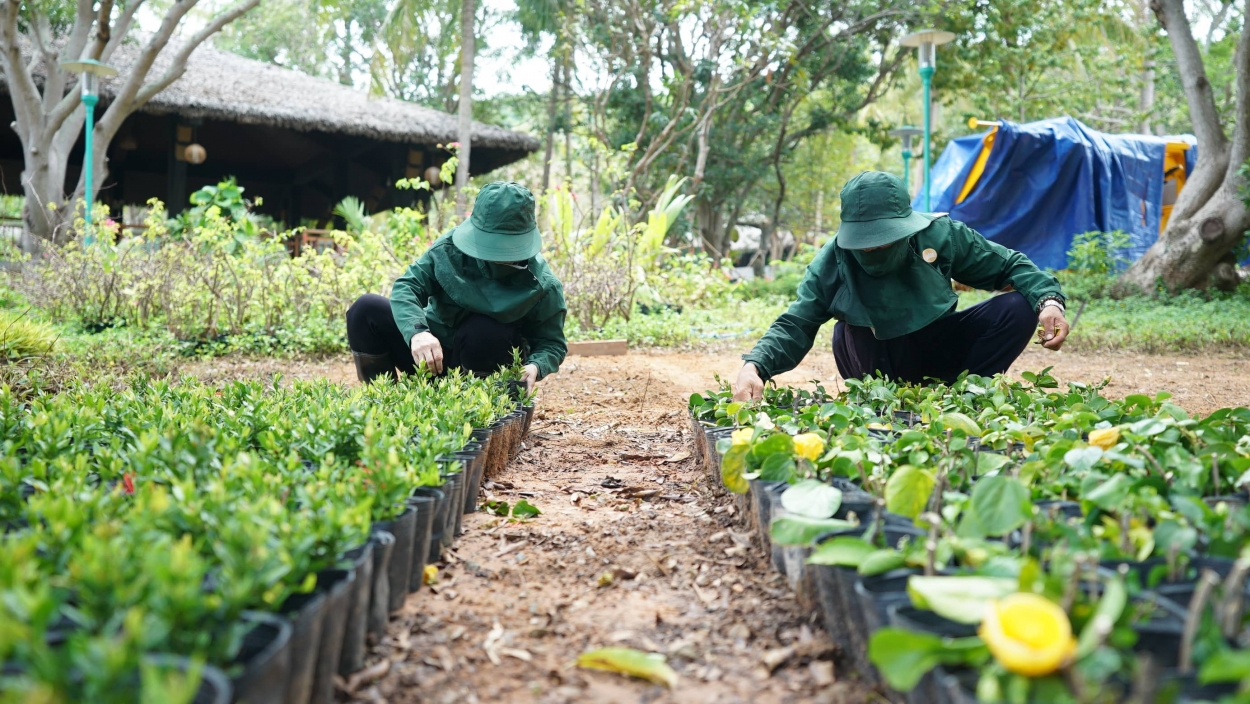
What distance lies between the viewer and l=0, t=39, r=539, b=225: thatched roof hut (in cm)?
1274

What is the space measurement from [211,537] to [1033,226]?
455 inches

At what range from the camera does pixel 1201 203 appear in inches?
396

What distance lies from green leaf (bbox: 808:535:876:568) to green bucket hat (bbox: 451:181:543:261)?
2.30 meters

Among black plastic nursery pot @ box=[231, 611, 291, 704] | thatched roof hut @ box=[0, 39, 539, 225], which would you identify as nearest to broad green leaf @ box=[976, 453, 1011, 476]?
black plastic nursery pot @ box=[231, 611, 291, 704]

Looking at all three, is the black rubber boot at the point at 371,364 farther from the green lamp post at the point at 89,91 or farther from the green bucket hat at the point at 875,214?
the green lamp post at the point at 89,91

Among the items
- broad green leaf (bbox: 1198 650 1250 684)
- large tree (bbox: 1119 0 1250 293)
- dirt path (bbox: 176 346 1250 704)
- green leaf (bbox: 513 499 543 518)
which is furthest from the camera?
large tree (bbox: 1119 0 1250 293)

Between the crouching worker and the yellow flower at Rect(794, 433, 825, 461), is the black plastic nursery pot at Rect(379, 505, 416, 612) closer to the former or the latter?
the yellow flower at Rect(794, 433, 825, 461)

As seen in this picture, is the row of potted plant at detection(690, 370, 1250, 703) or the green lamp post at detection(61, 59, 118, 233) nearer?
the row of potted plant at detection(690, 370, 1250, 703)

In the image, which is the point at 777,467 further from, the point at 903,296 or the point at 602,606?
the point at 903,296

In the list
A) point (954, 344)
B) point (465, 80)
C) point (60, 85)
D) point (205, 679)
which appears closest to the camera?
point (205, 679)

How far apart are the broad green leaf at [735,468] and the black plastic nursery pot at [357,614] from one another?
107 centimetres

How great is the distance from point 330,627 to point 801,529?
0.89m

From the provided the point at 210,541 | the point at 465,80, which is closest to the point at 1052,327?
the point at 210,541

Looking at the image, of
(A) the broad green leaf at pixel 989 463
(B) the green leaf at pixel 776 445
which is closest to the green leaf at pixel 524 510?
(B) the green leaf at pixel 776 445
